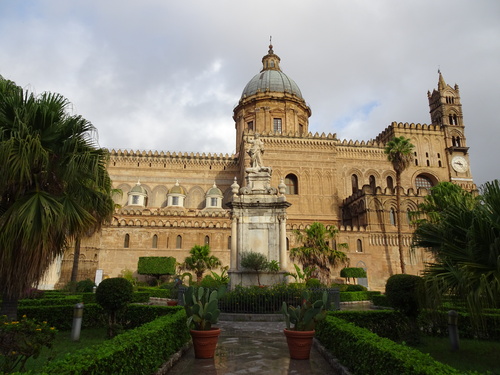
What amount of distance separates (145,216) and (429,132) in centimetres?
3551

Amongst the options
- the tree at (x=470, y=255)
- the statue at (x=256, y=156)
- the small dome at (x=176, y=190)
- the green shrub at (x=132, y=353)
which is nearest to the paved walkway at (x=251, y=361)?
the green shrub at (x=132, y=353)

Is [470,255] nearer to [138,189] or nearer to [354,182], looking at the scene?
[138,189]

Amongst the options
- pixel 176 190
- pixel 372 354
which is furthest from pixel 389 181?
pixel 372 354

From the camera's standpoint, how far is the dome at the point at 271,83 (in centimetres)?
4638

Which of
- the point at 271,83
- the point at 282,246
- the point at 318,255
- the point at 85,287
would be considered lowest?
the point at 85,287

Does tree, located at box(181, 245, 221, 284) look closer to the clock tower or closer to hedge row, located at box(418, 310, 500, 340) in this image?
hedge row, located at box(418, 310, 500, 340)

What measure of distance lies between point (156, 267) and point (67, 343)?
22243mm

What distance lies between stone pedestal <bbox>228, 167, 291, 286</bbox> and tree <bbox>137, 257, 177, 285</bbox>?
17.1 m

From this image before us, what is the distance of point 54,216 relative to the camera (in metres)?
7.34

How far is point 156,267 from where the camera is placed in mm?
30188

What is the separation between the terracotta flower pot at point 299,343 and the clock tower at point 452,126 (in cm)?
4317

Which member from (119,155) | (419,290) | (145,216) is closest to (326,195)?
(145,216)

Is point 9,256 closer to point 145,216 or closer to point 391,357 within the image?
point 391,357

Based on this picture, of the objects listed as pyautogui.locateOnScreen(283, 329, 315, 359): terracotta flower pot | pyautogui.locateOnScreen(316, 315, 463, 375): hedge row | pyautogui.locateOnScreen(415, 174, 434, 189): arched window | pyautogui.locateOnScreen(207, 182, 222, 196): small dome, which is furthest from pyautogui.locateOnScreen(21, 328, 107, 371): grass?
pyautogui.locateOnScreen(415, 174, 434, 189): arched window
